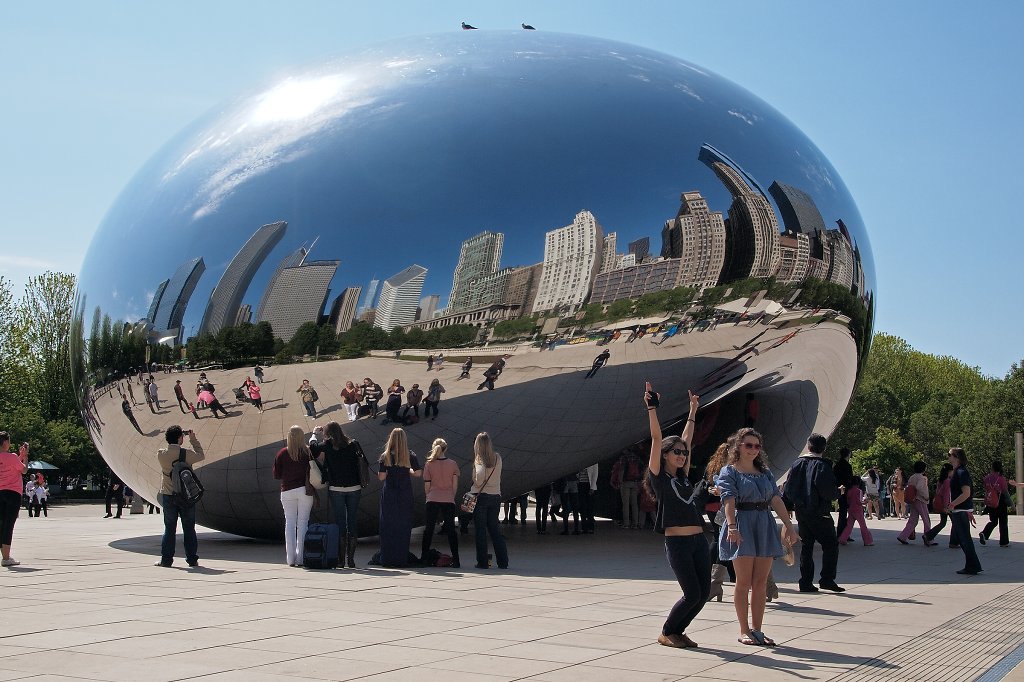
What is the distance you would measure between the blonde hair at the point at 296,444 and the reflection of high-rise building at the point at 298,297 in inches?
39.2

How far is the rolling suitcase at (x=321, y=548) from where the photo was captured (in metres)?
11.3

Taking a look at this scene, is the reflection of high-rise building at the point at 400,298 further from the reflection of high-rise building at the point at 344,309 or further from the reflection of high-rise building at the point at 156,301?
the reflection of high-rise building at the point at 156,301

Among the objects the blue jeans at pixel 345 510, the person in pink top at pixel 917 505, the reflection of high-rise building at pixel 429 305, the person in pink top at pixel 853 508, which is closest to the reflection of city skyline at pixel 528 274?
the reflection of high-rise building at pixel 429 305

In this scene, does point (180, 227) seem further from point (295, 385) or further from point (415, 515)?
point (415, 515)

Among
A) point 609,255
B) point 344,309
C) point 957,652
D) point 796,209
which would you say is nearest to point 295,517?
point 344,309

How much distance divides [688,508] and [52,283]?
57592 millimetres

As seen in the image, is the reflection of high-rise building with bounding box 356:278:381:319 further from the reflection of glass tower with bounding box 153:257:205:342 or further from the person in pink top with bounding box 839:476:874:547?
the person in pink top with bounding box 839:476:874:547

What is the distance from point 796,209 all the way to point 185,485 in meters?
7.27

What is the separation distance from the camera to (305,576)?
10711mm

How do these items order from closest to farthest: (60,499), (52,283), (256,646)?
(256,646) → (60,499) → (52,283)

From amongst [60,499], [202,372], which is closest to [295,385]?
[202,372]

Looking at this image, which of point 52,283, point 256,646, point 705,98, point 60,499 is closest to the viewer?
point 256,646

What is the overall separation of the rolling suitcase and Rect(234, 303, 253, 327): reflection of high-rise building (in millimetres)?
2280

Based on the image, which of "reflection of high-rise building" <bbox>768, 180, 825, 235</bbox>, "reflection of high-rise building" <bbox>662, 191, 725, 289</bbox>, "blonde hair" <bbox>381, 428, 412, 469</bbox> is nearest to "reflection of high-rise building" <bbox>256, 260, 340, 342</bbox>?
"blonde hair" <bbox>381, 428, 412, 469</bbox>
